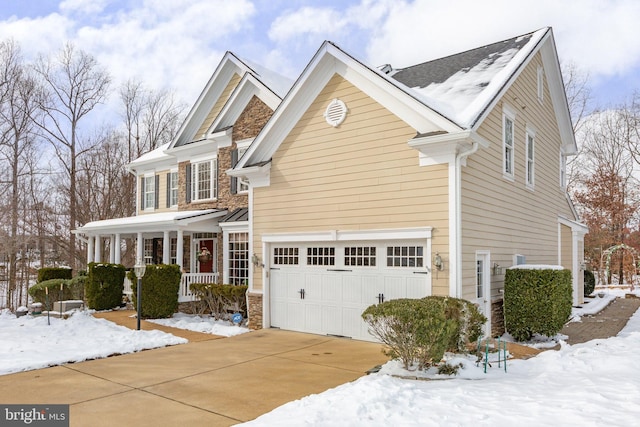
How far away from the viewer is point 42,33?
2683 centimetres

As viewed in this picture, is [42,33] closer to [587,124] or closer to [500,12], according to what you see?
[500,12]

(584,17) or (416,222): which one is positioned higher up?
(584,17)

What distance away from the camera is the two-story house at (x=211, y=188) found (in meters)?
14.9

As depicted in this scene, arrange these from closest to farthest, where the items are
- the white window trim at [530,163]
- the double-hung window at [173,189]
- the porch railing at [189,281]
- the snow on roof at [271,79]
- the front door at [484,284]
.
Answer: the front door at [484,284] → the white window trim at [530,163] → the porch railing at [189,281] → the snow on roof at [271,79] → the double-hung window at [173,189]

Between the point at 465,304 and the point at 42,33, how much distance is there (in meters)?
29.3

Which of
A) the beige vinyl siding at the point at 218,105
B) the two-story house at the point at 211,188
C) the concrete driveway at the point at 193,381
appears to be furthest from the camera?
the beige vinyl siding at the point at 218,105

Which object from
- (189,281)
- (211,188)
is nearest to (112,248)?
(211,188)

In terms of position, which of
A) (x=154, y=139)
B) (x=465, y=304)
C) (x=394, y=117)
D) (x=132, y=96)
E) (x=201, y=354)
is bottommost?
(x=201, y=354)

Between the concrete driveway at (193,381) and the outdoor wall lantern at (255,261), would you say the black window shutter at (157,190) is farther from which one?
the concrete driveway at (193,381)

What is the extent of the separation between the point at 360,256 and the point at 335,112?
10.9 feet

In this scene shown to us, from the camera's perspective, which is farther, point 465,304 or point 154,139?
point 154,139

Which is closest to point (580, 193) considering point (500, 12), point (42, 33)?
point (500, 12)

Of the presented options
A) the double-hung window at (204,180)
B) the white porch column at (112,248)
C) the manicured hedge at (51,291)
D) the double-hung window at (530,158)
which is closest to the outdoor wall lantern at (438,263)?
the double-hung window at (530,158)

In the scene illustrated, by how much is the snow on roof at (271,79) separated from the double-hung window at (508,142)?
7.18 metres
